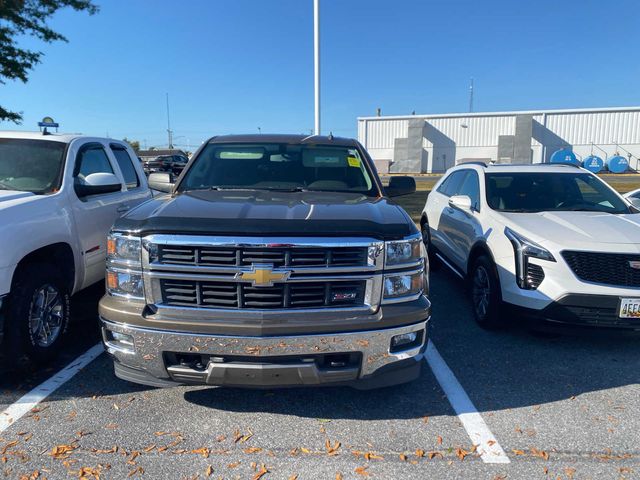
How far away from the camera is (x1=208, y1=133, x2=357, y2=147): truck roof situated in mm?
4695

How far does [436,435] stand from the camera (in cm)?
300

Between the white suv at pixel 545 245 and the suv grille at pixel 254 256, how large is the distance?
7.39 feet

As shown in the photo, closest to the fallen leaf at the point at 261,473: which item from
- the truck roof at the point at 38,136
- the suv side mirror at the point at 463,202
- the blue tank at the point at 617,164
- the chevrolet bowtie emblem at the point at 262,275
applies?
the chevrolet bowtie emblem at the point at 262,275

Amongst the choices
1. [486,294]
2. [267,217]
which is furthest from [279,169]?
[486,294]

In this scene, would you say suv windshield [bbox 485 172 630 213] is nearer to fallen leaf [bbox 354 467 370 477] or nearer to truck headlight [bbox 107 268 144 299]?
fallen leaf [bbox 354 467 370 477]

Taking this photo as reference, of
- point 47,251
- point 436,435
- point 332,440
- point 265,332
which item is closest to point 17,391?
point 47,251

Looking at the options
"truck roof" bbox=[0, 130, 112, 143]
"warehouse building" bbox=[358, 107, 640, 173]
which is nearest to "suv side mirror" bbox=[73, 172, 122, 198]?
"truck roof" bbox=[0, 130, 112, 143]

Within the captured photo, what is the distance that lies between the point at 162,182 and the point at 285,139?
4.18ft

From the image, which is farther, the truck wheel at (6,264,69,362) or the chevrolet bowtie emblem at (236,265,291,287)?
the truck wheel at (6,264,69,362)

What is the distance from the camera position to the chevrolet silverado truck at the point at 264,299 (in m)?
2.72

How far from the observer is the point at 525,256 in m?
4.34

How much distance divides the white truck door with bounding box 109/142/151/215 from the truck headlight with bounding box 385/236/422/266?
3.56 m

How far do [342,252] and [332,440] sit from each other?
1182mm

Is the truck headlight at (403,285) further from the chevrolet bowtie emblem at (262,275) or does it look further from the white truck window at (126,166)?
the white truck window at (126,166)
